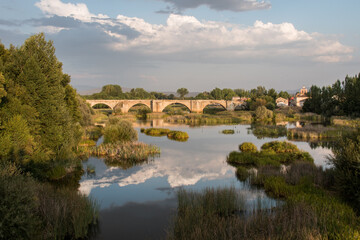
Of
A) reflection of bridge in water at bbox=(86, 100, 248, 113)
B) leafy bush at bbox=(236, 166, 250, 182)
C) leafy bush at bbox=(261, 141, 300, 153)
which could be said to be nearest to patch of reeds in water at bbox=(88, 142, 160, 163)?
leafy bush at bbox=(236, 166, 250, 182)

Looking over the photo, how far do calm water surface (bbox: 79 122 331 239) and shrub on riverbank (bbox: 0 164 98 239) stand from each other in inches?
52.6

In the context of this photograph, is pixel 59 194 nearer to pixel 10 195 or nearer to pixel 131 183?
pixel 10 195

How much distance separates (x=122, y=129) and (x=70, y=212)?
22321 millimetres

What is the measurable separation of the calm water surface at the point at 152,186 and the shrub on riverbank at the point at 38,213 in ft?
4.38

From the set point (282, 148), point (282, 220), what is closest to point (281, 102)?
point (282, 148)

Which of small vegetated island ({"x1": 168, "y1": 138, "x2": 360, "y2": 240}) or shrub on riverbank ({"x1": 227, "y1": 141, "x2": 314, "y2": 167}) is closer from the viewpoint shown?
small vegetated island ({"x1": 168, "y1": 138, "x2": 360, "y2": 240})

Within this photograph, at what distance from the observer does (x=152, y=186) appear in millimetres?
20953

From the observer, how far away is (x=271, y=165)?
23.3 meters

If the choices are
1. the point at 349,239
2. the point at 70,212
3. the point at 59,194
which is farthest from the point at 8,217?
the point at 349,239

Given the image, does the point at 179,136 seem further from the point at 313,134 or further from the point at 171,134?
the point at 313,134

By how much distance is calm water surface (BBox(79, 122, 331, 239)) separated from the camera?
14373 millimetres

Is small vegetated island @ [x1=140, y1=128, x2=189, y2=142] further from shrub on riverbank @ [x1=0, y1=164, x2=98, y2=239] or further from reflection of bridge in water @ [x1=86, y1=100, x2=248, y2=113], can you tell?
reflection of bridge in water @ [x1=86, y1=100, x2=248, y2=113]

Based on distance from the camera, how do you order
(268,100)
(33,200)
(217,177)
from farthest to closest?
1. (268,100)
2. (217,177)
3. (33,200)

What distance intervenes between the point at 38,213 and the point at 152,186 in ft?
31.6
